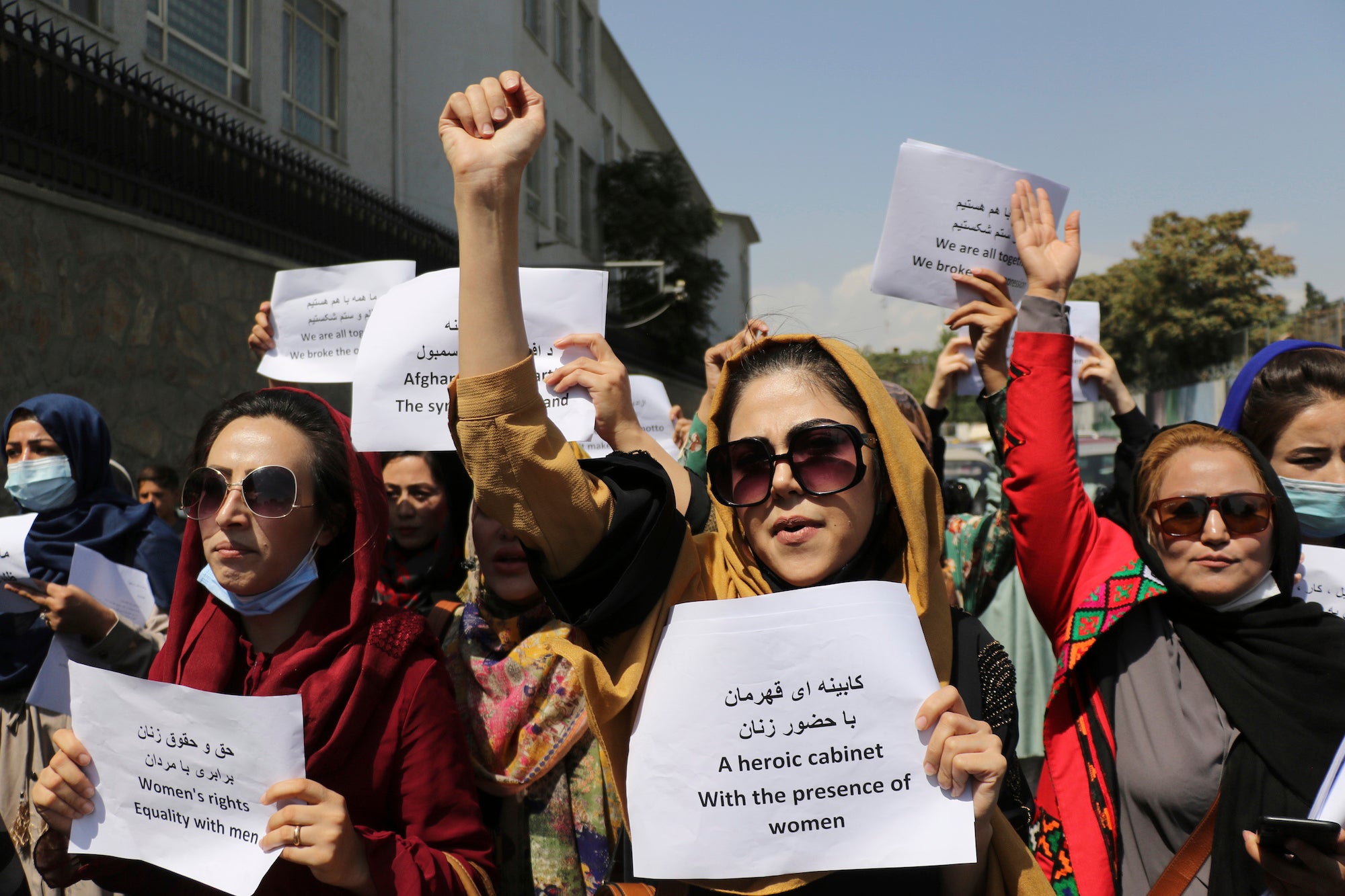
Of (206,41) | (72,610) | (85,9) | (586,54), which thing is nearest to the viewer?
(72,610)

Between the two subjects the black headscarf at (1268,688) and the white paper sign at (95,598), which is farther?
the white paper sign at (95,598)

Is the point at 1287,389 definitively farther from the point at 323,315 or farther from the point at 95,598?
the point at 95,598

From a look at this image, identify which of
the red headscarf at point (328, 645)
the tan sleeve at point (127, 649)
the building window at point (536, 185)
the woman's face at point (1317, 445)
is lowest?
the tan sleeve at point (127, 649)

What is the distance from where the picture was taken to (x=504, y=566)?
2516mm

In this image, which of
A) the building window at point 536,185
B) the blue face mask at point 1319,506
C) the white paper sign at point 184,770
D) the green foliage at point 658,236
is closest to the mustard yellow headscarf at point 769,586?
the white paper sign at point 184,770

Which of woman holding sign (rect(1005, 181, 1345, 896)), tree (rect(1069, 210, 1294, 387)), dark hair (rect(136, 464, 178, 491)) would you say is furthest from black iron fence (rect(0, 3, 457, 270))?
tree (rect(1069, 210, 1294, 387))

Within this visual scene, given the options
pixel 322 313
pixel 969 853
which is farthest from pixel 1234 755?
pixel 322 313

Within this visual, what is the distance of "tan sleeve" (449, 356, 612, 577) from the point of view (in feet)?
4.60

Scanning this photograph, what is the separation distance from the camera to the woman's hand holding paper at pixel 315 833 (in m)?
1.67

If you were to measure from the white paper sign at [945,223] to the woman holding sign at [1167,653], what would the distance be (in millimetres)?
730

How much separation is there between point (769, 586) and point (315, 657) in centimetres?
93

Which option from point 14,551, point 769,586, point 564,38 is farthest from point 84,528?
point 564,38

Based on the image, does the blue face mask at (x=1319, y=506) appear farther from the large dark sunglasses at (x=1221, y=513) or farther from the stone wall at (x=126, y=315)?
the stone wall at (x=126, y=315)

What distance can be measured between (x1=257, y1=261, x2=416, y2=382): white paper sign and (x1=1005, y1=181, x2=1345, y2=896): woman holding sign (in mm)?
2106
